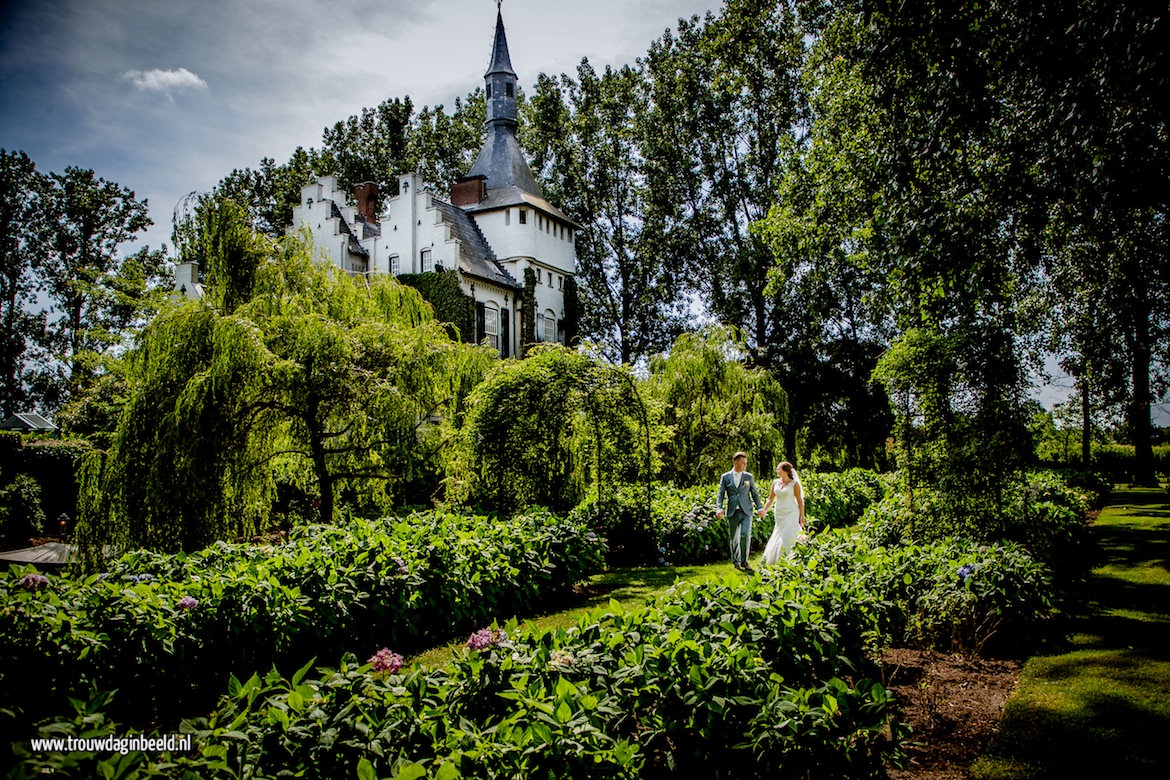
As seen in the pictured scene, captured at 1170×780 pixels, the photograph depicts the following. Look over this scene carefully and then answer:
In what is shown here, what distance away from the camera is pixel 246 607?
5.58m

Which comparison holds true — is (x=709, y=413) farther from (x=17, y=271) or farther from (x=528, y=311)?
(x=17, y=271)

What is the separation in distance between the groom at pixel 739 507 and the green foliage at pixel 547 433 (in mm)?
1819

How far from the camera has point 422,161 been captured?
42500mm

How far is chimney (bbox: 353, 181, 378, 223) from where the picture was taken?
36062 millimetres

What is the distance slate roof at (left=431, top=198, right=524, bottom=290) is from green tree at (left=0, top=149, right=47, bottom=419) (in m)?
20.8

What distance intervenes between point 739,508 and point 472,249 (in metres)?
24.7

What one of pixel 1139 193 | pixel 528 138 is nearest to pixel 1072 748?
pixel 1139 193

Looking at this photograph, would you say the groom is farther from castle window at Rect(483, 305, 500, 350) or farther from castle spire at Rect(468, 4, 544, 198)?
castle spire at Rect(468, 4, 544, 198)

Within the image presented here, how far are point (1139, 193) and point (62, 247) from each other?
4835 cm

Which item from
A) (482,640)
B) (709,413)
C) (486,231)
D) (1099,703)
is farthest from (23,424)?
(1099,703)

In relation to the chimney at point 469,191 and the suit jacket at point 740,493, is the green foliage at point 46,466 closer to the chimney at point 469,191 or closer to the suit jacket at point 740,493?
the suit jacket at point 740,493

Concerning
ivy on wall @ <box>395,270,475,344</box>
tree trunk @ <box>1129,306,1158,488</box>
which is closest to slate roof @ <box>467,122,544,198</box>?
ivy on wall @ <box>395,270,475,344</box>

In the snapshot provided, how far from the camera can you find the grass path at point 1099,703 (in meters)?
4.20

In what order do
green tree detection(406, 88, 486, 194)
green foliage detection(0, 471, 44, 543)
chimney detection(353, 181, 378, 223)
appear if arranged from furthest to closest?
green tree detection(406, 88, 486, 194) → chimney detection(353, 181, 378, 223) → green foliage detection(0, 471, 44, 543)
